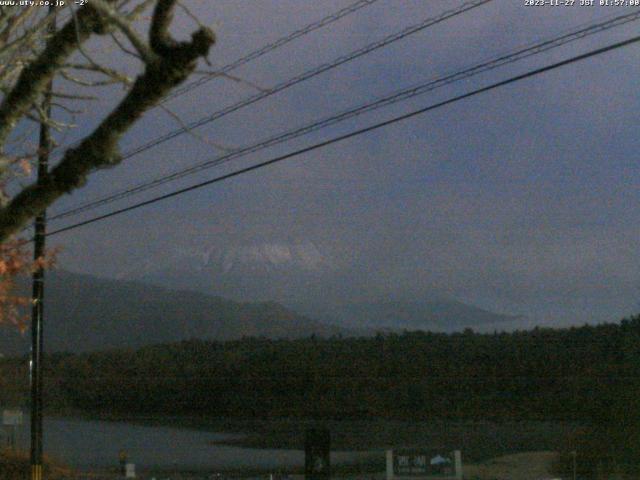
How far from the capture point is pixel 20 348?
34.7 metres

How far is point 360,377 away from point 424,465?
24979 mm

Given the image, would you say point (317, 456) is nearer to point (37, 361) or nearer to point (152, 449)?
point (37, 361)

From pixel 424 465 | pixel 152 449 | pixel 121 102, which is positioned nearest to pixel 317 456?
pixel 424 465

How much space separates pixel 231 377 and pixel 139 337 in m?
24.8

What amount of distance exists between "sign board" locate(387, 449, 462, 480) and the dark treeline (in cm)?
1765

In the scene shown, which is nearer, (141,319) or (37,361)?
(37,361)

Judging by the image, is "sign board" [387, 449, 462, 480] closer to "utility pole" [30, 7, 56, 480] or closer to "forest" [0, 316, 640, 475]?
"utility pole" [30, 7, 56, 480]

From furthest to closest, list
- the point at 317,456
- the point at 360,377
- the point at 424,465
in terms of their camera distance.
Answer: the point at 360,377 → the point at 424,465 → the point at 317,456

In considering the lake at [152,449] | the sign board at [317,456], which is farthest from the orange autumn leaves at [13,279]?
the lake at [152,449]

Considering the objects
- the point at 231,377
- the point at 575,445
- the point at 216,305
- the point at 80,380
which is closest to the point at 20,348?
the point at 80,380

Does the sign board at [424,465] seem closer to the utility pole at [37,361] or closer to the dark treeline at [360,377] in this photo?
the utility pole at [37,361]

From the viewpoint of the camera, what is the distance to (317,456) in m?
17.9

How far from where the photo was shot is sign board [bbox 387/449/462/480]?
1861 cm

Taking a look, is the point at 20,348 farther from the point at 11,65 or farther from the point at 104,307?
the point at 104,307
